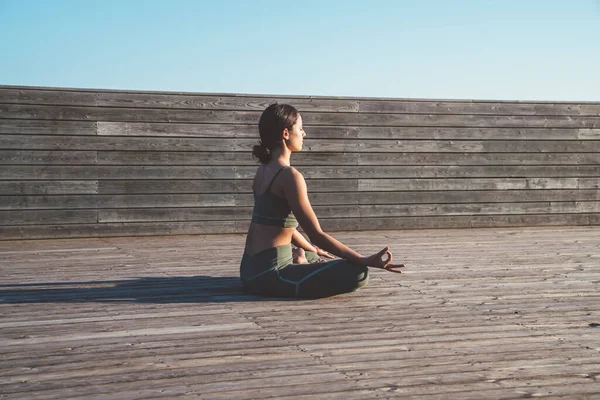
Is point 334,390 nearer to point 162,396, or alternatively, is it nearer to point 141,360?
point 162,396

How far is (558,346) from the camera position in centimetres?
350

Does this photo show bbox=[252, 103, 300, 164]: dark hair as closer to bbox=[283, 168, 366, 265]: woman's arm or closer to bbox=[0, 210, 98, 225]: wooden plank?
bbox=[283, 168, 366, 265]: woman's arm

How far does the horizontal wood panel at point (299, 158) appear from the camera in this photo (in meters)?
7.93

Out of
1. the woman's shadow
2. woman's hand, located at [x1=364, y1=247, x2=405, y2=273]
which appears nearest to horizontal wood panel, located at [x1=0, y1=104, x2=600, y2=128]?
the woman's shadow

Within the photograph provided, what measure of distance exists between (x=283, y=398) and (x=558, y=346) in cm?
136

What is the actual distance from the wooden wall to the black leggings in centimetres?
372

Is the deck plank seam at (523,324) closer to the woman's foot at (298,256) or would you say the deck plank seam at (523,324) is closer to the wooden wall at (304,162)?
the woman's foot at (298,256)

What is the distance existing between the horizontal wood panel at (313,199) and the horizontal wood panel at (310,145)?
449 mm

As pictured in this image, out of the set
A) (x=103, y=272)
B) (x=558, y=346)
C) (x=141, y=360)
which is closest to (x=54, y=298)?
(x=103, y=272)

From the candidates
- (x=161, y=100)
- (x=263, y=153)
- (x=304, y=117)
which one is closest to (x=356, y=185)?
(x=304, y=117)

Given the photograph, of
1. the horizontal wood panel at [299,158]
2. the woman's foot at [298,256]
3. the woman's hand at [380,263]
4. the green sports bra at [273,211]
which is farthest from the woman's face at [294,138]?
the horizontal wood panel at [299,158]

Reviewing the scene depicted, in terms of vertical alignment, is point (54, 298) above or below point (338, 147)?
below

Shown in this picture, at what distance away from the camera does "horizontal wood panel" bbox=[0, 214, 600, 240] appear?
7.99 meters

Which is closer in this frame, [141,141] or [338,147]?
[141,141]
